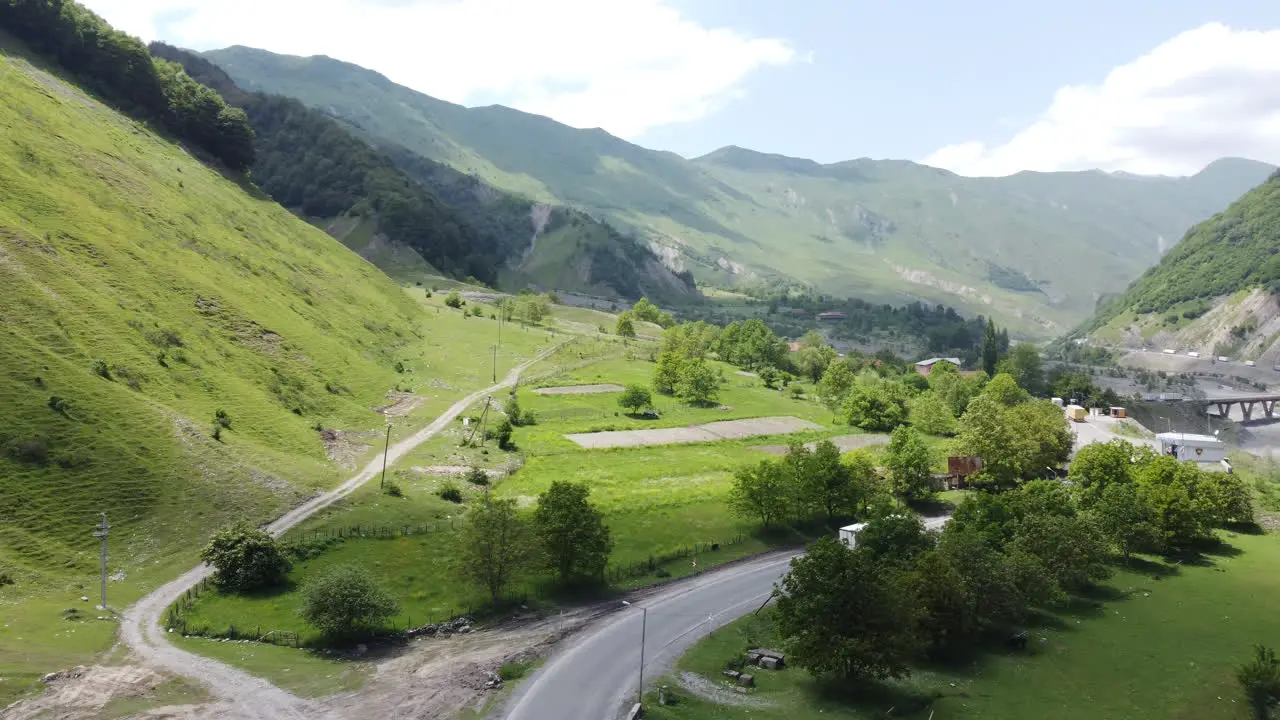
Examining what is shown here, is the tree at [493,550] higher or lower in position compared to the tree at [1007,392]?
lower

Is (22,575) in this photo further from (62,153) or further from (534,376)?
(534,376)

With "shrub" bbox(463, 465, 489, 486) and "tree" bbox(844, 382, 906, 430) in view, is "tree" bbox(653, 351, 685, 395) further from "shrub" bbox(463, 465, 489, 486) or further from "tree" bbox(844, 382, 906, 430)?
"shrub" bbox(463, 465, 489, 486)

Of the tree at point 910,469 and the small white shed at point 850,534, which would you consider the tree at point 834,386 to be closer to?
the tree at point 910,469

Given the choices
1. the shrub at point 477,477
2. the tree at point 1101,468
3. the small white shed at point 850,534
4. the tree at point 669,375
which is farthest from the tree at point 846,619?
the tree at point 669,375

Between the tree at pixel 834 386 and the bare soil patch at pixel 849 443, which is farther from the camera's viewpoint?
the tree at pixel 834 386

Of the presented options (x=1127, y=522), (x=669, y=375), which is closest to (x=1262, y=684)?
(x=1127, y=522)

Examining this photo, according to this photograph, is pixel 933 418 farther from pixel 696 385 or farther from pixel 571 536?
pixel 571 536
